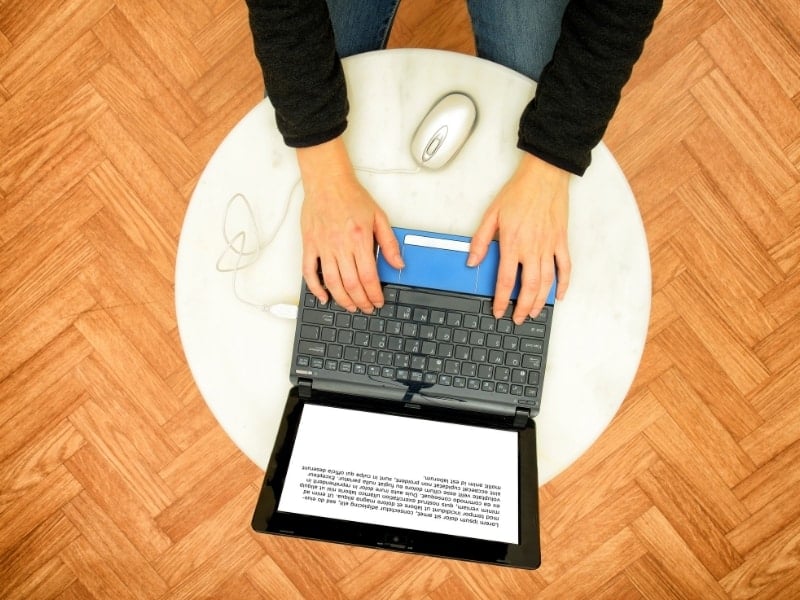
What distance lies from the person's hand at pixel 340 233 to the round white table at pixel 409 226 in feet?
0.12

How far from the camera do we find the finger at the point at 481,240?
71 cm

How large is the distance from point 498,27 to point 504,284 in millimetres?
438

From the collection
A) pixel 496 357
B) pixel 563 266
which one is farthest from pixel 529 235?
pixel 496 357

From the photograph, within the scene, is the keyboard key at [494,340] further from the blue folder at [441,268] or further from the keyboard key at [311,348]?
the keyboard key at [311,348]

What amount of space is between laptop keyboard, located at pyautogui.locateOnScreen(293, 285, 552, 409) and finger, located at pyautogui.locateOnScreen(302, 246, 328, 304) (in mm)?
33

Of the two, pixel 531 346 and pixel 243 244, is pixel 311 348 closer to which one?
pixel 243 244

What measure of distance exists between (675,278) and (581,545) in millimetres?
655

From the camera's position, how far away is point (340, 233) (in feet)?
2.37

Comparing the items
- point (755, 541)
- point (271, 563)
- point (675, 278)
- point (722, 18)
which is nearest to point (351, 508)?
point (271, 563)

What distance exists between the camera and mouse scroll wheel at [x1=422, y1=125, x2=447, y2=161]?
724mm

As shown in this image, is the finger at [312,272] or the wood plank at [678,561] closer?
the finger at [312,272]

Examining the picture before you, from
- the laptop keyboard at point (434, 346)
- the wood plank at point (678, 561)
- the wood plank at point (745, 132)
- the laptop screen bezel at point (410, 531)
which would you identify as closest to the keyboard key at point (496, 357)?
the laptop keyboard at point (434, 346)

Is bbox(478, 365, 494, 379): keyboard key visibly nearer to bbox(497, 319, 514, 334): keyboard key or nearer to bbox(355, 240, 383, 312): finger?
bbox(497, 319, 514, 334): keyboard key

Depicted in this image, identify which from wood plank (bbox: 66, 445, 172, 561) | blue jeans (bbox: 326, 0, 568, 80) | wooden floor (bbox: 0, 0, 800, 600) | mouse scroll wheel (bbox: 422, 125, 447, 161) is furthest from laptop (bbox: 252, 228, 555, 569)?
wood plank (bbox: 66, 445, 172, 561)
